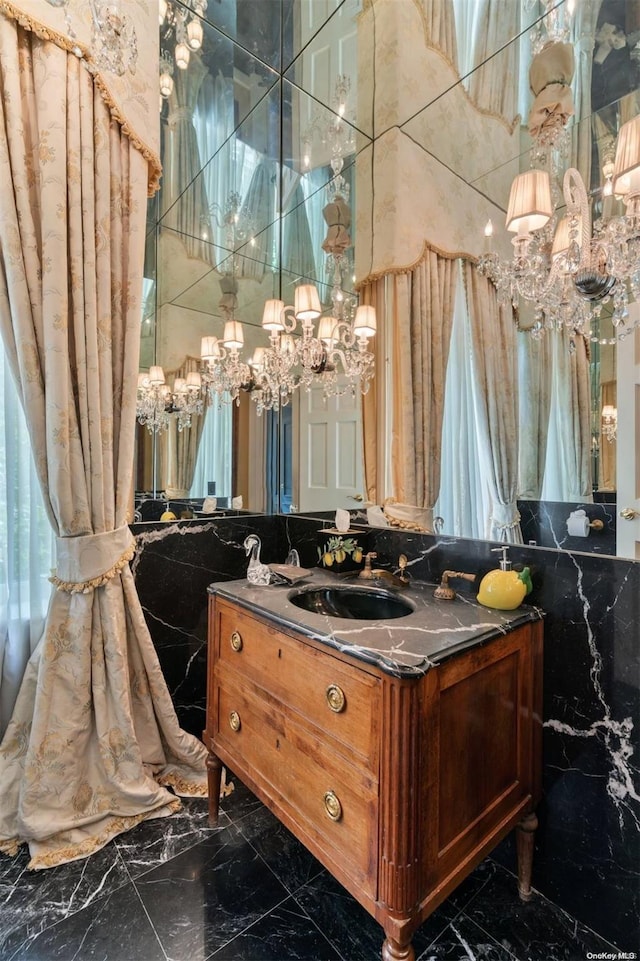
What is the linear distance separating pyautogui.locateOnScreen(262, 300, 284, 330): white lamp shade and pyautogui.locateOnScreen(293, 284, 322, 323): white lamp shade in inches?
4.9

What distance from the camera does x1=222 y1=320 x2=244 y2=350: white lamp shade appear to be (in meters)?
2.21

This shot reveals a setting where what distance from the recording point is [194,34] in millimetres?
2064

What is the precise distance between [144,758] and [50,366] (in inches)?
61.8

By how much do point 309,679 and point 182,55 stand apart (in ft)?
8.77

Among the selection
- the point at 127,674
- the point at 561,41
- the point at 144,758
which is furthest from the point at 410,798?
the point at 561,41

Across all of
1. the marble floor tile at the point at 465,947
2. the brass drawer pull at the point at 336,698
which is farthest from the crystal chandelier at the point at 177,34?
the marble floor tile at the point at 465,947

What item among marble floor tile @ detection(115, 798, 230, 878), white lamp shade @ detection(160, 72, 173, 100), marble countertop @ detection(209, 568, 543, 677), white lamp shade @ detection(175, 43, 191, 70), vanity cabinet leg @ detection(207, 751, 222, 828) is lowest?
marble floor tile @ detection(115, 798, 230, 878)

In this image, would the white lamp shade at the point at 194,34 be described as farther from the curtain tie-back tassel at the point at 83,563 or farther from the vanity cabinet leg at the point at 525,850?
the vanity cabinet leg at the point at 525,850

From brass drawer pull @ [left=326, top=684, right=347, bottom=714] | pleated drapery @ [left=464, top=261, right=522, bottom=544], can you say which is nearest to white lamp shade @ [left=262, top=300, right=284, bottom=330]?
pleated drapery @ [left=464, top=261, right=522, bottom=544]

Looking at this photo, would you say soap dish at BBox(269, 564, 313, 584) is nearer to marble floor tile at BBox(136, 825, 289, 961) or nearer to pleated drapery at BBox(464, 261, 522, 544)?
pleated drapery at BBox(464, 261, 522, 544)

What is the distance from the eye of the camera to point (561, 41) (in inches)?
54.4

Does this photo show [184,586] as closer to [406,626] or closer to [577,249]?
[406,626]

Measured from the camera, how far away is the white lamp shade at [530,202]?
1.23 metres

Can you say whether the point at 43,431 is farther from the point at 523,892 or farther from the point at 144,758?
the point at 523,892
